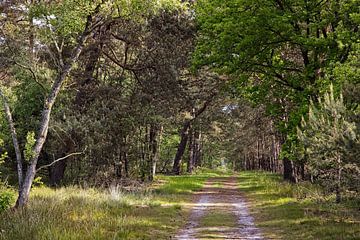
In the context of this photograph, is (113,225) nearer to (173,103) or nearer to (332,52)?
(332,52)

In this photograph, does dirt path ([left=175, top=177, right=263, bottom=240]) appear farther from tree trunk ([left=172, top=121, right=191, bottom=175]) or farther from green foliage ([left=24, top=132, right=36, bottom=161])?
tree trunk ([left=172, top=121, right=191, bottom=175])

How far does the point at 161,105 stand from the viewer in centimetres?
2528

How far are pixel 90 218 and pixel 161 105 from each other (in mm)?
13176

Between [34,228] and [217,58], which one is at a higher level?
[217,58]

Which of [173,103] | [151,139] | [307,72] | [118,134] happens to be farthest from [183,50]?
[151,139]

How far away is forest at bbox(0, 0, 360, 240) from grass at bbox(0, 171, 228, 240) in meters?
0.06

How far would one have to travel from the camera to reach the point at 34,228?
10453mm

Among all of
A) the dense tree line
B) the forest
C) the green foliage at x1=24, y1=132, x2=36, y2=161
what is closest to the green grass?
the forest

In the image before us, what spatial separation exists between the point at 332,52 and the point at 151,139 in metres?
19.5

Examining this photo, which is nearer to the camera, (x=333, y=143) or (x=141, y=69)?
(x=333, y=143)

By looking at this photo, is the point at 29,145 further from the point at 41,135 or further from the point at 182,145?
the point at 182,145

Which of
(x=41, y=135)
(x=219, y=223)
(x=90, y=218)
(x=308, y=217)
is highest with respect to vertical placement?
(x=41, y=135)

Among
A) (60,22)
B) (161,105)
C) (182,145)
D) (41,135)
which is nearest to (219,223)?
(41,135)

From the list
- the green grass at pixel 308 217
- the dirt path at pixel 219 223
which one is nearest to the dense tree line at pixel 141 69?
the green grass at pixel 308 217
